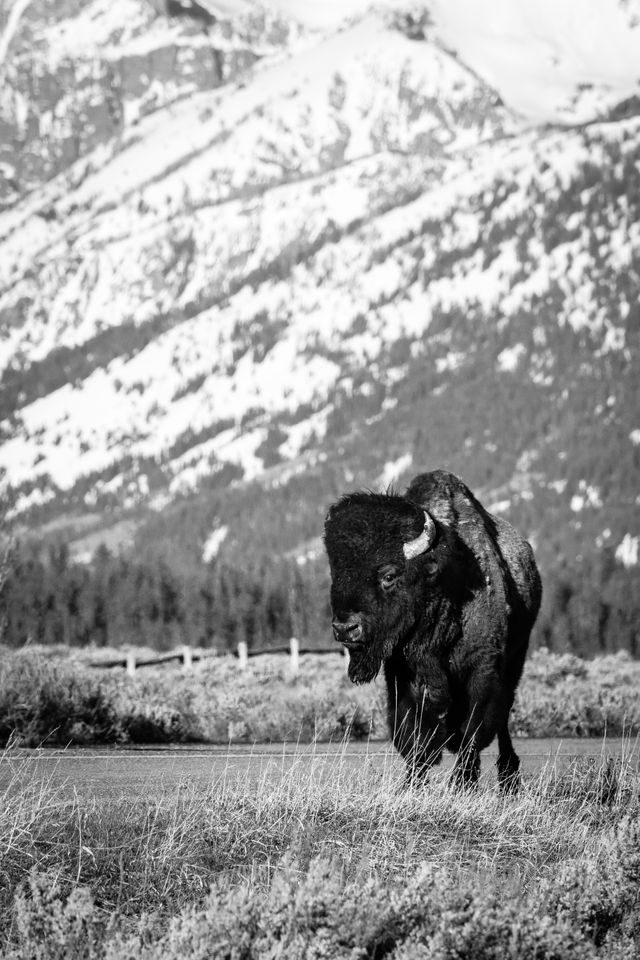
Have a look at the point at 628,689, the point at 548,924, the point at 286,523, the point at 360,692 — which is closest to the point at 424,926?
the point at 548,924

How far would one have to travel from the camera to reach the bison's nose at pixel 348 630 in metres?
9.50

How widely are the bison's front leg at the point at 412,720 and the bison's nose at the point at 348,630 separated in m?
0.60

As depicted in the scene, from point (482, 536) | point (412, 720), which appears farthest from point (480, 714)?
point (482, 536)

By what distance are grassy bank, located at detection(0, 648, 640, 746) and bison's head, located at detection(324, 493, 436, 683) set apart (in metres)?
3.29

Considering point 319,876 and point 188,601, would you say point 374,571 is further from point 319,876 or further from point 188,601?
point 188,601

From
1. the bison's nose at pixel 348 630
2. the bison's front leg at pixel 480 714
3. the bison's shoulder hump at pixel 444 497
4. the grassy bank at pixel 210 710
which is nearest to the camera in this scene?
the bison's nose at pixel 348 630

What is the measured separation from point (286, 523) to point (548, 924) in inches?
7569

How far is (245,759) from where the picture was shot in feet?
43.0

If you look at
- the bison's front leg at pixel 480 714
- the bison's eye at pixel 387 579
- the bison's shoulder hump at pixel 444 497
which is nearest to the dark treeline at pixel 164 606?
the bison's shoulder hump at pixel 444 497

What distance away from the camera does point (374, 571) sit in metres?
A: 9.88

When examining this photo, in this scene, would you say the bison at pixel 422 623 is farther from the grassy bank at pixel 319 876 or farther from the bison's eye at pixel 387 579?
the grassy bank at pixel 319 876

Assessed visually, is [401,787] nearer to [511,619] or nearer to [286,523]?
[511,619]

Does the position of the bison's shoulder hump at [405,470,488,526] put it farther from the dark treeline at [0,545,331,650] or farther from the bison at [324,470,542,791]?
the dark treeline at [0,545,331,650]

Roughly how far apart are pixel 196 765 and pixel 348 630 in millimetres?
3400
